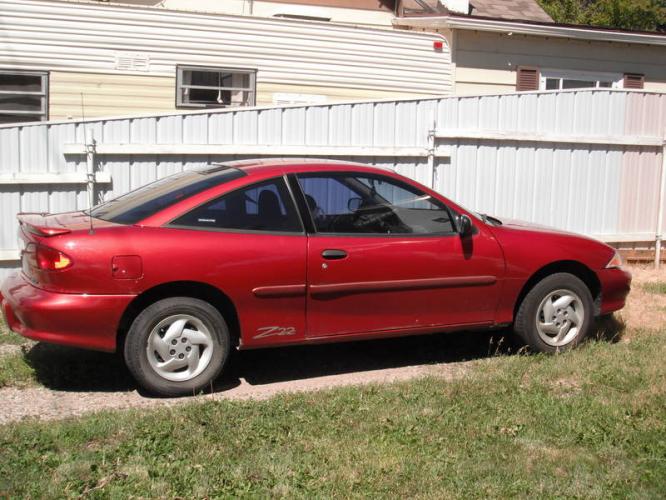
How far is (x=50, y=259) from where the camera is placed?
540 centimetres

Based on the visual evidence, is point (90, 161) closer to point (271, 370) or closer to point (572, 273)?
point (271, 370)

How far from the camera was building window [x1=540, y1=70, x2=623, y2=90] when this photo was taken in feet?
41.6

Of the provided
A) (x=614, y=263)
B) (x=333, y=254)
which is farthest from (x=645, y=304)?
(x=333, y=254)

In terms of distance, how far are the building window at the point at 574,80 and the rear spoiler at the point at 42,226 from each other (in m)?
8.56

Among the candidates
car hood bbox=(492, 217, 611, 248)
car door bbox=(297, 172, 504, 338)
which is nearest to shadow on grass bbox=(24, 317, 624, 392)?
car door bbox=(297, 172, 504, 338)

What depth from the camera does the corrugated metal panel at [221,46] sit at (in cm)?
970

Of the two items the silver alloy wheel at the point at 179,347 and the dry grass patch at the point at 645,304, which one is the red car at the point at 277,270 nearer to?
the silver alloy wheel at the point at 179,347

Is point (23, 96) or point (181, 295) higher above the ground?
point (23, 96)

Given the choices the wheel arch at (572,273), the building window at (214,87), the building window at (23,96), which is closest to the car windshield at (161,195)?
the wheel arch at (572,273)

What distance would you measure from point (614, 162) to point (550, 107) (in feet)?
3.59

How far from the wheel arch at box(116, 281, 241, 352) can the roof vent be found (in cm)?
519

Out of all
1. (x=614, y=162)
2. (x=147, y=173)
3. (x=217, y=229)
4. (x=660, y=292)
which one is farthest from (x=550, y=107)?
(x=217, y=229)

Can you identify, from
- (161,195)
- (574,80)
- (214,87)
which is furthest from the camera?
(574,80)

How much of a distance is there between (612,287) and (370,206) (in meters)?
2.16
